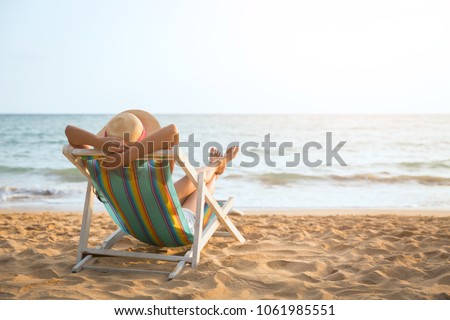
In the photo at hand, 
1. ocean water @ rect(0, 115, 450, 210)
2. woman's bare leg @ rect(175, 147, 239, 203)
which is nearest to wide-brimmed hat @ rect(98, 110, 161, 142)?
woman's bare leg @ rect(175, 147, 239, 203)

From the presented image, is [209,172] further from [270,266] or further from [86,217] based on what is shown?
[86,217]

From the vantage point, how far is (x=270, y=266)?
332 cm

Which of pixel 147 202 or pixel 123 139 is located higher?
pixel 123 139

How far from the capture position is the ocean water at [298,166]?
8.04 metres

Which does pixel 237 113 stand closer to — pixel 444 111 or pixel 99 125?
pixel 99 125

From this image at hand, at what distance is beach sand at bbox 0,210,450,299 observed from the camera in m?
2.77

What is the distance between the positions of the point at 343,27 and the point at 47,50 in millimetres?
16205

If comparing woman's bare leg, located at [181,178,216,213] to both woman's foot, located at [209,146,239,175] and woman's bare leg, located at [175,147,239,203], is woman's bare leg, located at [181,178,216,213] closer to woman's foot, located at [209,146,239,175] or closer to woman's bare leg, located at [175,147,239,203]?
woman's bare leg, located at [175,147,239,203]

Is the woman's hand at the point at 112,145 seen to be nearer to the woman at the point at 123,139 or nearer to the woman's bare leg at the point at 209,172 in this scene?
the woman at the point at 123,139

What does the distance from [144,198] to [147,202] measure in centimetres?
4

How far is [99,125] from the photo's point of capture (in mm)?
28438

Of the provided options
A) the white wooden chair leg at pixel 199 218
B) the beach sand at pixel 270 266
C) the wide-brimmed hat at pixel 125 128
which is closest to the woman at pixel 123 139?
the wide-brimmed hat at pixel 125 128

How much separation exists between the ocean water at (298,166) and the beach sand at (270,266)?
2.70 m

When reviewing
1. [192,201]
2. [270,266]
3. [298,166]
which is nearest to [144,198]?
[192,201]
